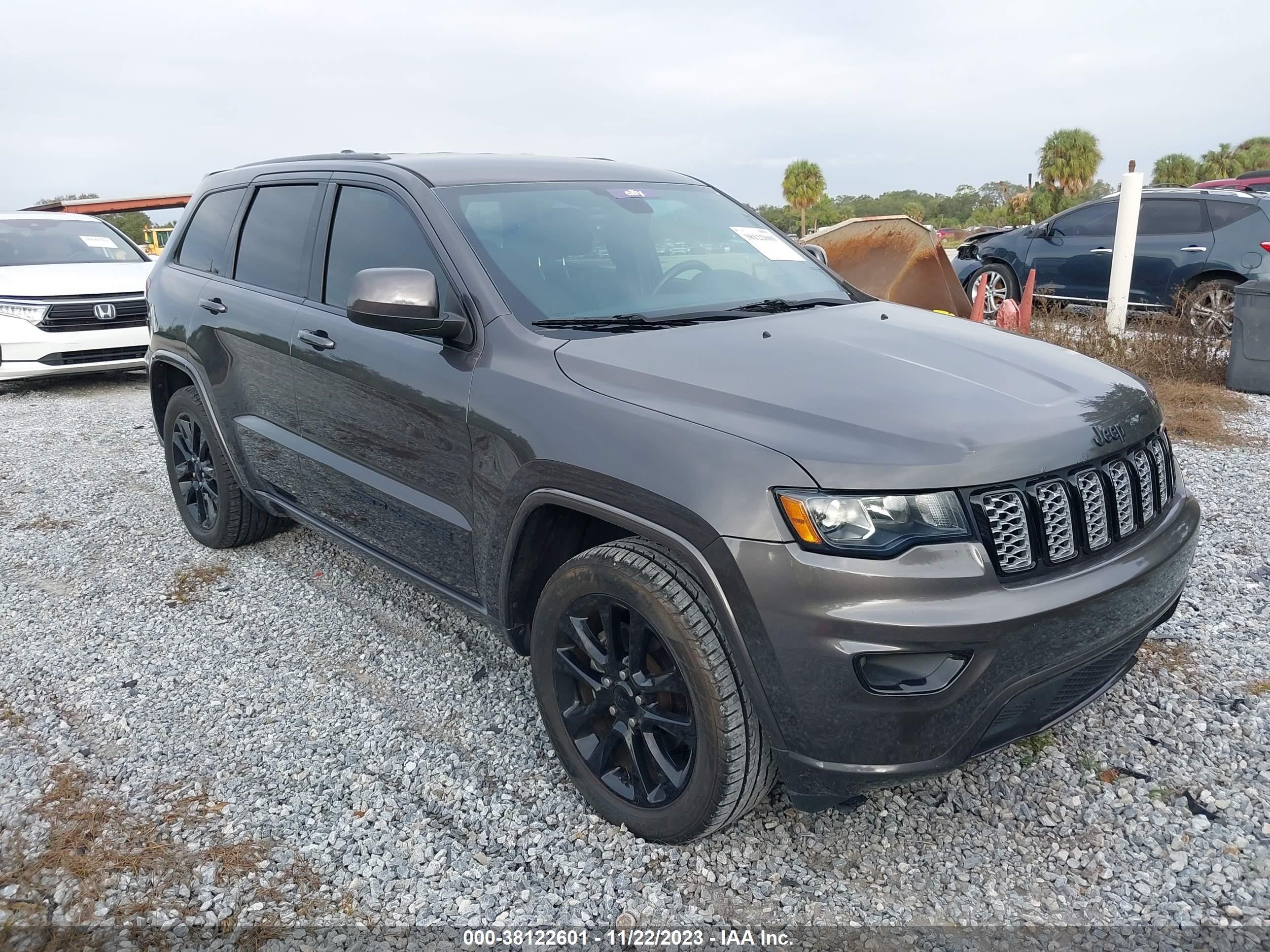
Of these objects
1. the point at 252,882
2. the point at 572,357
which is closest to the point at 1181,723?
the point at 572,357

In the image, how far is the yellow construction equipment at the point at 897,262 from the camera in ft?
25.6

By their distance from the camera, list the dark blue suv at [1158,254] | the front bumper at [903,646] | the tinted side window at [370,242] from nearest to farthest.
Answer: the front bumper at [903,646] < the tinted side window at [370,242] < the dark blue suv at [1158,254]

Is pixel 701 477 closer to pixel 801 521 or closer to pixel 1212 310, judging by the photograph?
pixel 801 521

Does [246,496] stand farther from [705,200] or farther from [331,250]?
[705,200]

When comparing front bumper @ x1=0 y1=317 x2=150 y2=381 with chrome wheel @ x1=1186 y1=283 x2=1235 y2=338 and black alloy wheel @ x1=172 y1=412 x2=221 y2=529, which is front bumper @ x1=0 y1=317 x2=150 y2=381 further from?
chrome wheel @ x1=1186 y1=283 x2=1235 y2=338

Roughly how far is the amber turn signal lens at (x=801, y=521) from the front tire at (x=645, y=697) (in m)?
0.30

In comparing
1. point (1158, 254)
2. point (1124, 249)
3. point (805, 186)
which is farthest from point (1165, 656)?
point (805, 186)

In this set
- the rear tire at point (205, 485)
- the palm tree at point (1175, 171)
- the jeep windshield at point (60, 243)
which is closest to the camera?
the rear tire at point (205, 485)

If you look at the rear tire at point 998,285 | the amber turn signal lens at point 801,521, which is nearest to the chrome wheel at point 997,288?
the rear tire at point 998,285

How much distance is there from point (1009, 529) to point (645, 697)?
38.6 inches

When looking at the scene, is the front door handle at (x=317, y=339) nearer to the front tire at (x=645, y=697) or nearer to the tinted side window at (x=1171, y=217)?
the front tire at (x=645, y=697)

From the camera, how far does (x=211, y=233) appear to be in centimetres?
445

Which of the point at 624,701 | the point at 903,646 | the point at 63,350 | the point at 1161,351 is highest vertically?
the point at 903,646

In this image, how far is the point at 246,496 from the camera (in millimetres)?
4406
